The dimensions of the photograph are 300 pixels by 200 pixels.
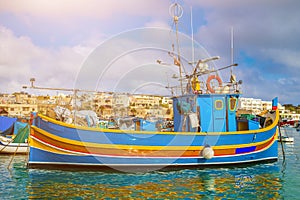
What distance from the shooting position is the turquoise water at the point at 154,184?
376 inches

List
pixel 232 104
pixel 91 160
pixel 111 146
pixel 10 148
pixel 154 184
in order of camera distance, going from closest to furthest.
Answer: pixel 154 184, pixel 111 146, pixel 91 160, pixel 232 104, pixel 10 148

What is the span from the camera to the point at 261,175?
12.7 m

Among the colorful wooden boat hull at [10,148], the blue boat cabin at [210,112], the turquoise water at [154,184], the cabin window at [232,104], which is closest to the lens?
the turquoise water at [154,184]

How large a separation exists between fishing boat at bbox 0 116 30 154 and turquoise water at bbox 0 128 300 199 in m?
7.33

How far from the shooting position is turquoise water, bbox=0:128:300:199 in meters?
9.55

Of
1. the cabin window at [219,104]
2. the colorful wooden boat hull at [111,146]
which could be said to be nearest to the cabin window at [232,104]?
the cabin window at [219,104]

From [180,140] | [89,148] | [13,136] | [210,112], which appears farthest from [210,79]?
[13,136]

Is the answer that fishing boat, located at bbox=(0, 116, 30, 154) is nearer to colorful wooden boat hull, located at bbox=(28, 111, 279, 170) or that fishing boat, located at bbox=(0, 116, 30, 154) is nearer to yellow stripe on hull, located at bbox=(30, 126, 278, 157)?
yellow stripe on hull, located at bbox=(30, 126, 278, 157)

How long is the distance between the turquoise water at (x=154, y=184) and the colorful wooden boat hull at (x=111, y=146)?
0.48 metres

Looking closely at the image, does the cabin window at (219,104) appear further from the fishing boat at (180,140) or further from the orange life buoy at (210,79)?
the orange life buoy at (210,79)

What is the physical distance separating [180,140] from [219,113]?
294 cm

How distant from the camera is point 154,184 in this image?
10.8 meters

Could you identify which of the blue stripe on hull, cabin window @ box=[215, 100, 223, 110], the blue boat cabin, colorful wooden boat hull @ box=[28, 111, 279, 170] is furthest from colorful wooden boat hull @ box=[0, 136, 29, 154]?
cabin window @ box=[215, 100, 223, 110]

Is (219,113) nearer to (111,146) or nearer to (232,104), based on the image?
(232,104)
